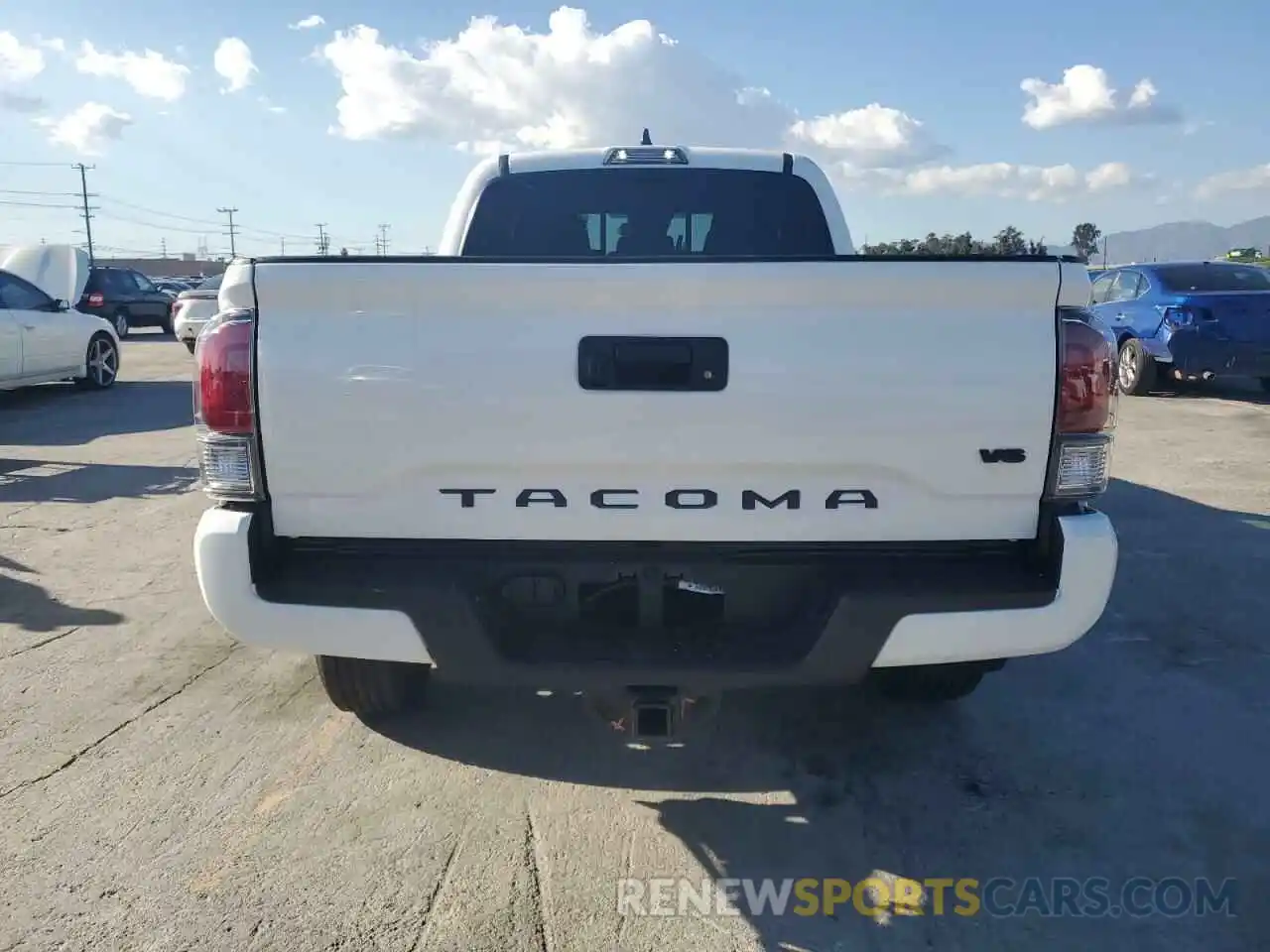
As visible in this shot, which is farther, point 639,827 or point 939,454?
point 639,827

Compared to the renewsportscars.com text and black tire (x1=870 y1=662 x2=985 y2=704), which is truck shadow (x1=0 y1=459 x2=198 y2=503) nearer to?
black tire (x1=870 y1=662 x2=985 y2=704)

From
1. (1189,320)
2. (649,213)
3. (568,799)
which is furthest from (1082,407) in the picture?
(1189,320)

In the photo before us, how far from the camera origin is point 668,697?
253cm

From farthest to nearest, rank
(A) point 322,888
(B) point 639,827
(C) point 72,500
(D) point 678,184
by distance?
1. (C) point 72,500
2. (D) point 678,184
3. (B) point 639,827
4. (A) point 322,888

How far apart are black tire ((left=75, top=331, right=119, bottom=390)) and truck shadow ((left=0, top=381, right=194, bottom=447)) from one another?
4.8 inches

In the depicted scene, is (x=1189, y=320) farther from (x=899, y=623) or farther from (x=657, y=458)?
(x=657, y=458)

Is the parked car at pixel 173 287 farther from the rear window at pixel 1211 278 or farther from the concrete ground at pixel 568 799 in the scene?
the concrete ground at pixel 568 799

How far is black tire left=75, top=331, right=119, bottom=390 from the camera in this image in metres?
13.4

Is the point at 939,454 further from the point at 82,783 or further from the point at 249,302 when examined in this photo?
the point at 82,783

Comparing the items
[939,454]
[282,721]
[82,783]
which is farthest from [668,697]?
[82,783]

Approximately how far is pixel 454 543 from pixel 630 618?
51 cm

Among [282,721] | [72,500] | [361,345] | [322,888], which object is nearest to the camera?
[361,345]

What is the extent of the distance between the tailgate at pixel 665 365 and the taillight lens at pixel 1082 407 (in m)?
0.05

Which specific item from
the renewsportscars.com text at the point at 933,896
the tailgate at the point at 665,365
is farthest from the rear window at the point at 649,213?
the renewsportscars.com text at the point at 933,896
